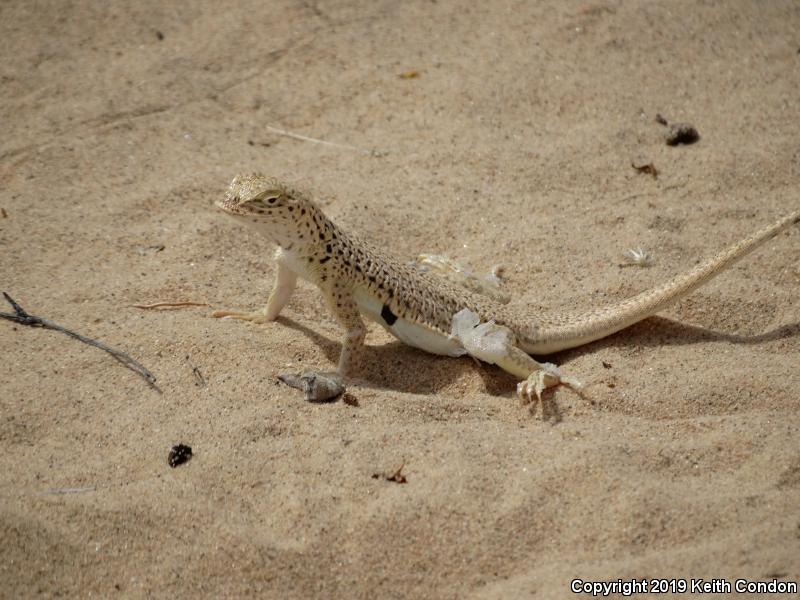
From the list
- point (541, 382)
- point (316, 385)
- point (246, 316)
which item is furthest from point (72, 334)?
point (541, 382)

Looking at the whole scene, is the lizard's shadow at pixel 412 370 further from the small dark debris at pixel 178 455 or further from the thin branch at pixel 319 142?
the thin branch at pixel 319 142

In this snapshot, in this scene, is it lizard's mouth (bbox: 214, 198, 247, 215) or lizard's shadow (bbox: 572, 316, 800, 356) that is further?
lizard's shadow (bbox: 572, 316, 800, 356)

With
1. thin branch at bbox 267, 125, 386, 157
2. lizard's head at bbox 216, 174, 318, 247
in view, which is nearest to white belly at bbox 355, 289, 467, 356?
Answer: lizard's head at bbox 216, 174, 318, 247

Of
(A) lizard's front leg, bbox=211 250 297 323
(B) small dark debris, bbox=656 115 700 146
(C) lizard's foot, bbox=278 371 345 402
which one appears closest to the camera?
(C) lizard's foot, bbox=278 371 345 402

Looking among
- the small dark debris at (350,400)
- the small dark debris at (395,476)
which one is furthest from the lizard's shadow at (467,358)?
the small dark debris at (395,476)

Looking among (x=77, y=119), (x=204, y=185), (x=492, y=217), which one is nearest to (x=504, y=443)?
(x=492, y=217)

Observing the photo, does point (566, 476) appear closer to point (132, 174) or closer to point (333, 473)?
point (333, 473)

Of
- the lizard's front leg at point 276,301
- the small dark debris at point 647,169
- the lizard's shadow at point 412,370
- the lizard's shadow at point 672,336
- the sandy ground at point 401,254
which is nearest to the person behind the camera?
the sandy ground at point 401,254

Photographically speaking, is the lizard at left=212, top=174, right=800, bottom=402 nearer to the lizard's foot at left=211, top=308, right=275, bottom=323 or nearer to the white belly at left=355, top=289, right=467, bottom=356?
the white belly at left=355, top=289, right=467, bottom=356
